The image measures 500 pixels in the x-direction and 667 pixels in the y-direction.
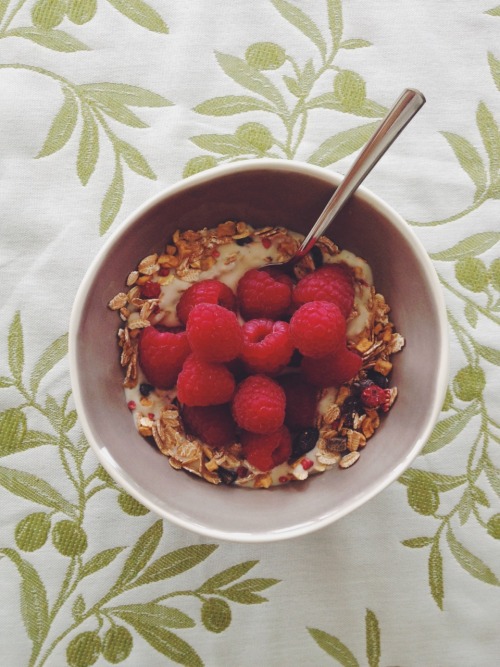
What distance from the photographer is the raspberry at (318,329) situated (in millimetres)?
665

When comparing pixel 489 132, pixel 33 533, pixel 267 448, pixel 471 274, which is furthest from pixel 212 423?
pixel 489 132

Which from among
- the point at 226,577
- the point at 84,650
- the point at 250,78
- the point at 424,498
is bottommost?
the point at 84,650

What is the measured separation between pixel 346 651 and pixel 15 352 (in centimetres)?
53

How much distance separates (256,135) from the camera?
85cm

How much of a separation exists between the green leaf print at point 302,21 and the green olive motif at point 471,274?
31 cm

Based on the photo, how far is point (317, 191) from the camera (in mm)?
716

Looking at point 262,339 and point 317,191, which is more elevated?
point 317,191

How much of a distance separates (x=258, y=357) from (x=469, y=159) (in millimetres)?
393

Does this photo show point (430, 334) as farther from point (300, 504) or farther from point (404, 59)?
point (404, 59)

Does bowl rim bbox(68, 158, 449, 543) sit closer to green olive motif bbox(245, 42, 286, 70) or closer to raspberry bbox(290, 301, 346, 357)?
raspberry bbox(290, 301, 346, 357)

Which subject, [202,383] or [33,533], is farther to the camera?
[33,533]

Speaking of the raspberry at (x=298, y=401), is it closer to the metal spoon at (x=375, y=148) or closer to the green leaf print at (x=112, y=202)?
the metal spoon at (x=375, y=148)

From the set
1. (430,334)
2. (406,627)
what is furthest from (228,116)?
(406,627)

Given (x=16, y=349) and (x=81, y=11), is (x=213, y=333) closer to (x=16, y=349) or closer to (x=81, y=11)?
(x=16, y=349)
